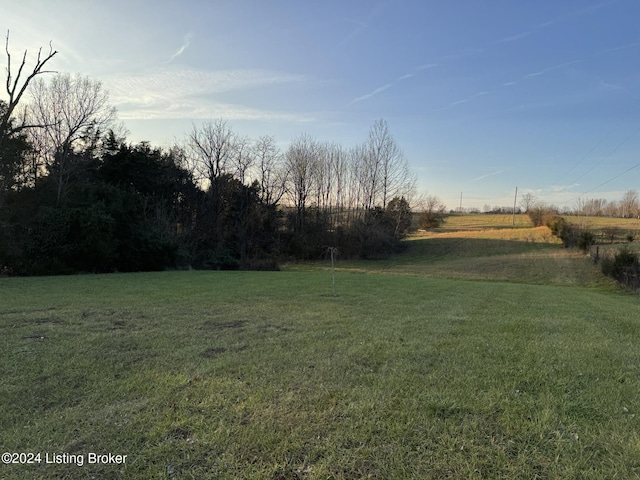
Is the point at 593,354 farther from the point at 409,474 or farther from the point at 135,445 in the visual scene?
the point at 135,445

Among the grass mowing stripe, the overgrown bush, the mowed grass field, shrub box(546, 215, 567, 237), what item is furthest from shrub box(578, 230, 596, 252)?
the grass mowing stripe

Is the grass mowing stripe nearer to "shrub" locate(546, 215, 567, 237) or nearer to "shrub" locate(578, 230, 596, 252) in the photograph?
"shrub" locate(578, 230, 596, 252)

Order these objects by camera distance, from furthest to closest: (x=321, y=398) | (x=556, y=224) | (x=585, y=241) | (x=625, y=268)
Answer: (x=556, y=224) < (x=585, y=241) < (x=625, y=268) < (x=321, y=398)

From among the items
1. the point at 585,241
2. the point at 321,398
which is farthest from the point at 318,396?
the point at 585,241

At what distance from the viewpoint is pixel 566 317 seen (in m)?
7.70

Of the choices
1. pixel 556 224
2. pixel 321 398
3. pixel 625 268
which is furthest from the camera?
pixel 556 224

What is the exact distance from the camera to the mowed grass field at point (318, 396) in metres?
2.31

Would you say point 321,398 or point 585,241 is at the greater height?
point 585,241

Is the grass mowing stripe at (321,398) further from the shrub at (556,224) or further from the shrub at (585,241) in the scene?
the shrub at (556,224)

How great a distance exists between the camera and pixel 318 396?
321cm

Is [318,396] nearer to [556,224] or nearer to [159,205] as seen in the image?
[159,205]

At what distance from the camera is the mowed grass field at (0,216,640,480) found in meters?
2.31

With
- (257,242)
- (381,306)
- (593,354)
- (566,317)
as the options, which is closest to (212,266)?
(257,242)

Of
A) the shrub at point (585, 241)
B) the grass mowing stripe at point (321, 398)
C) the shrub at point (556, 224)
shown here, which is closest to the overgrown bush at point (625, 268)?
the shrub at point (585, 241)
